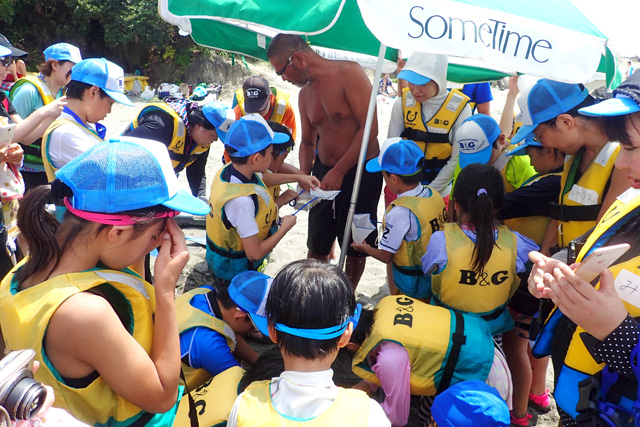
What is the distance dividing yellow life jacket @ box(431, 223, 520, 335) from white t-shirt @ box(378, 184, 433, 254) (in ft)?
1.17

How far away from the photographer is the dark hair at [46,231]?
4.88 ft

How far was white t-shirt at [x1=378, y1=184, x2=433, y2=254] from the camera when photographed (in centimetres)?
316

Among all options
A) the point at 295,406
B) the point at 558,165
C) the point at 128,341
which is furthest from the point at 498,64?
the point at 128,341

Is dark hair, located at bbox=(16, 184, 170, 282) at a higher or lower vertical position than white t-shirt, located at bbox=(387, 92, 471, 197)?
higher

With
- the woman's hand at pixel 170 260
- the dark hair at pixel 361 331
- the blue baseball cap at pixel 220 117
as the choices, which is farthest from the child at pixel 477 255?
the blue baseball cap at pixel 220 117

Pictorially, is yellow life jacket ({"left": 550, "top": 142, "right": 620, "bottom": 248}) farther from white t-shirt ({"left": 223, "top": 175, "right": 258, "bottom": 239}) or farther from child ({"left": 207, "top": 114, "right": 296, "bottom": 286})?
white t-shirt ({"left": 223, "top": 175, "right": 258, "bottom": 239})

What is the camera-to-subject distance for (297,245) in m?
5.14

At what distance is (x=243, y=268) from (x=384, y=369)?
1.52 meters

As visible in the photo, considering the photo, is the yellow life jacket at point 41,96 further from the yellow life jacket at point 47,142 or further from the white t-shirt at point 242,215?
the white t-shirt at point 242,215

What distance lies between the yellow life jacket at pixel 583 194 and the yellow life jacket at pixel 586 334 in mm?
714

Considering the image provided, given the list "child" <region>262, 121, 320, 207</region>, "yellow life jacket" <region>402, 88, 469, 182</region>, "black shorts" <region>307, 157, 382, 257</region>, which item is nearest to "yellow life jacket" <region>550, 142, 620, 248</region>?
"yellow life jacket" <region>402, 88, 469, 182</region>

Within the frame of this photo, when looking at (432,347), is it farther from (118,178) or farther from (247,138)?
(247,138)

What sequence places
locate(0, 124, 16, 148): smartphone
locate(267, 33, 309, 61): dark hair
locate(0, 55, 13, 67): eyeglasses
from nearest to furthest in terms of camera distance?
locate(0, 124, 16, 148): smartphone < locate(0, 55, 13, 67): eyeglasses < locate(267, 33, 309, 61): dark hair

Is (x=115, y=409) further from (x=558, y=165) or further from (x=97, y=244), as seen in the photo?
(x=558, y=165)
